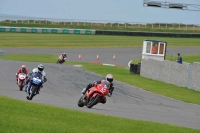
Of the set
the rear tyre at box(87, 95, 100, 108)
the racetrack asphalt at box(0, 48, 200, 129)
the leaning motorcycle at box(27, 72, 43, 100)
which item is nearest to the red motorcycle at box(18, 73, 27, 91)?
the racetrack asphalt at box(0, 48, 200, 129)

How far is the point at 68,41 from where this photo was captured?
253ft

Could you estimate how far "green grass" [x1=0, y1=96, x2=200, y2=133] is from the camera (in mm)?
10211

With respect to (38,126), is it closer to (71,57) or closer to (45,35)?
(71,57)

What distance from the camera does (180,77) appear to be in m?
32.4

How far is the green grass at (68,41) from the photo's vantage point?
7019cm

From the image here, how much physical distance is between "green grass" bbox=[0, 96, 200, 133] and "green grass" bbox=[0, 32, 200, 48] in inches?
2108

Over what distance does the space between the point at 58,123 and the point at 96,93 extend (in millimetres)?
6992

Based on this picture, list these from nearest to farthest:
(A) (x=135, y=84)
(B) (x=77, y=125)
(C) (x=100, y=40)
Result: (B) (x=77, y=125), (A) (x=135, y=84), (C) (x=100, y=40)

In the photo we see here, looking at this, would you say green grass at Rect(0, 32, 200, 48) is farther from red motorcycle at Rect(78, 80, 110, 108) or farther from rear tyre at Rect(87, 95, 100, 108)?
rear tyre at Rect(87, 95, 100, 108)

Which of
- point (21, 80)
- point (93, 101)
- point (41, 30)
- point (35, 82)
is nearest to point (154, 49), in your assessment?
point (21, 80)

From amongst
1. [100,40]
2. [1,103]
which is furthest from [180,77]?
[100,40]

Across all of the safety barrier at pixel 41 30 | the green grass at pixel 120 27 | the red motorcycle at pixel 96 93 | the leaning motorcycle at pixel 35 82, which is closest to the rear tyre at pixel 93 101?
the red motorcycle at pixel 96 93

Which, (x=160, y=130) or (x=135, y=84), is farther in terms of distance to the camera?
(x=135, y=84)

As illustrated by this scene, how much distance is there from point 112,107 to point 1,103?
7.64 metres
